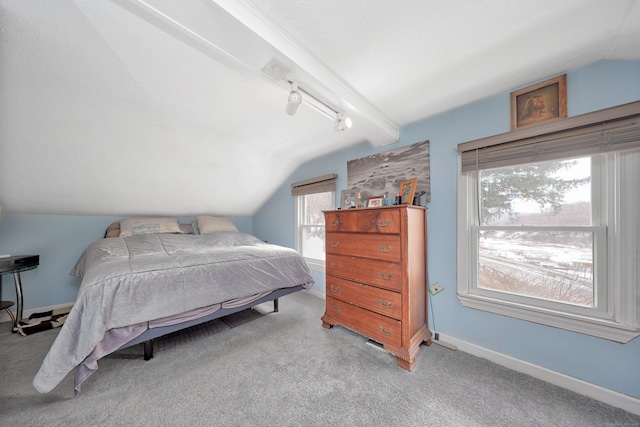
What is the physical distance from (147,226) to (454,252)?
3.92 m

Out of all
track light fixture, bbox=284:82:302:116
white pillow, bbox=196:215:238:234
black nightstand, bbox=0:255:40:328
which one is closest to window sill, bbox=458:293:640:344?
track light fixture, bbox=284:82:302:116

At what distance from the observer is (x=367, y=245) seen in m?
1.95

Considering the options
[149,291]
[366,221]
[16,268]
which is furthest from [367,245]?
[16,268]

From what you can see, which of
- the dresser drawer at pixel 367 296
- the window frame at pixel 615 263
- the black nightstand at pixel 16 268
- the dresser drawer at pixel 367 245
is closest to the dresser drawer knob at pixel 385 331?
the dresser drawer at pixel 367 296

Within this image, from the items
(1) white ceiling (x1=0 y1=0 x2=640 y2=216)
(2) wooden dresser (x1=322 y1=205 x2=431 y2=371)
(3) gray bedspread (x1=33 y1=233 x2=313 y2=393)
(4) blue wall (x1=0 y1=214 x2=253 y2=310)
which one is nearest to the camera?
(1) white ceiling (x1=0 y1=0 x2=640 y2=216)

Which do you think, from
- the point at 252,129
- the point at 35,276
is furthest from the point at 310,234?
the point at 35,276

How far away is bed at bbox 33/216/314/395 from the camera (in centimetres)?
138

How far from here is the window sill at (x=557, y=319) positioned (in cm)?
131

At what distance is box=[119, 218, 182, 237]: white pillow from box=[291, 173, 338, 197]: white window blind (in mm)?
1948

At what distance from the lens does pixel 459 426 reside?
1198 millimetres

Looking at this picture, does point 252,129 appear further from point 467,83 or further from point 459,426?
point 459,426

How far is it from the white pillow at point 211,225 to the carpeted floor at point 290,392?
1.91 meters

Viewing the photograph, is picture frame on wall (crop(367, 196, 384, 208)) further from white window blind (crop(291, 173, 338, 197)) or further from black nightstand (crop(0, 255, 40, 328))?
black nightstand (crop(0, 255, 40, 328))

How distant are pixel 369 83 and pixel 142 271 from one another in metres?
2.26
